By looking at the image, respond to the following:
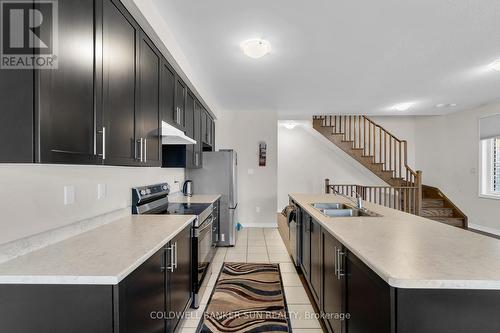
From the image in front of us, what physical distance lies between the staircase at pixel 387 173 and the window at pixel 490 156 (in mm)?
813

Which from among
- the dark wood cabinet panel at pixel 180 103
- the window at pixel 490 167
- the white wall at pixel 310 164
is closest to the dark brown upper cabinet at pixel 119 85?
the dark wood cabinet panel at pixel 180 103

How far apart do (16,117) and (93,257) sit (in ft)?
2.36

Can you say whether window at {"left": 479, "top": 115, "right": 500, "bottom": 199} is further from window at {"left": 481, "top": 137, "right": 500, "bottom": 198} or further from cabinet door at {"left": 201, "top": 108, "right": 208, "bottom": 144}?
Result: cabinet door at {"left": 201, "top": 108, "right": 208, "bottom": 144}

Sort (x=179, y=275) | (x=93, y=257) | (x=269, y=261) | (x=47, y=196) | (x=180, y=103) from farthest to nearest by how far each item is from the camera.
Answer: (x=269, y=261) → (x=180, y=103) → (x=179, y=275) → (x=47, y=196) → (x=93, y=257)

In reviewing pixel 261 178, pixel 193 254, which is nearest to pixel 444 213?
pixel 261 178

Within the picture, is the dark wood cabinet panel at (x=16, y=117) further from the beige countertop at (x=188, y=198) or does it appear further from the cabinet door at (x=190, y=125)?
the beige countertop at (x=188, y=198)

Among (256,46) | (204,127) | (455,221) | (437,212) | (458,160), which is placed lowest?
(455,221)

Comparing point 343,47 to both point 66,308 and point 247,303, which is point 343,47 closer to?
point 247,303

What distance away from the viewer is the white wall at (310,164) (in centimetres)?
720

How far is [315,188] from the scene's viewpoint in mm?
7312

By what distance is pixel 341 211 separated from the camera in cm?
275

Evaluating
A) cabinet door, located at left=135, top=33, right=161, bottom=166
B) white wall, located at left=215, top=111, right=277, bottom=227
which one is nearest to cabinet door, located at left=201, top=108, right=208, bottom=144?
white wall, located at left=215, top=111, right=277, bottom=227

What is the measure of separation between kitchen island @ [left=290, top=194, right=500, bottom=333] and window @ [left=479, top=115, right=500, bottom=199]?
193 inches

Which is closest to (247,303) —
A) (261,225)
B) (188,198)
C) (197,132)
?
(188,198)
